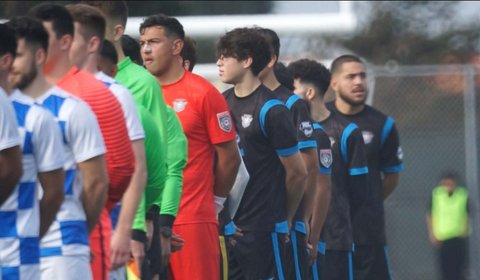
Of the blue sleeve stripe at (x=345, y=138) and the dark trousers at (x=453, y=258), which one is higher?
the blue sleeve stripe at (x=345, y=138)

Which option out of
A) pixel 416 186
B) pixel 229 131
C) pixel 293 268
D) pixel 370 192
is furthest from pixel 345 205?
pixel 416 186

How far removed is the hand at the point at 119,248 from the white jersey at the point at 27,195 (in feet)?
2.72

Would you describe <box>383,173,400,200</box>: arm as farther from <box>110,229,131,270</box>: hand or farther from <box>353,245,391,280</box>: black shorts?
<box>110,229,131,270</box>: hand

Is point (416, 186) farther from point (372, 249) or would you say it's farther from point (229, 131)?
point (229, 131)

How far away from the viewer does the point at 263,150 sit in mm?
9375

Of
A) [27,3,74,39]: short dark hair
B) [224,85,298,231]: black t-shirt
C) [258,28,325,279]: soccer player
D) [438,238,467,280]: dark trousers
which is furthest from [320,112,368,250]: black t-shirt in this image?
[438,238,467,280]: dark trousers

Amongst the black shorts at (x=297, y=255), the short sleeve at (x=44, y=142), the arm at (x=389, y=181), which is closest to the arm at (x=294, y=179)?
the black shorts at (x=297, y=255)

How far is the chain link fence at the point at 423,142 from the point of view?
16.7 m

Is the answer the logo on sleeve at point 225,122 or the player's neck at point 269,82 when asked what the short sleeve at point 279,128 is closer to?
the player's neck at point 269,82

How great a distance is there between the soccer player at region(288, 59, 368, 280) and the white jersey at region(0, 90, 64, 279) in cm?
489

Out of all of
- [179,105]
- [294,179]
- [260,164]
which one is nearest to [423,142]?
[294,179]

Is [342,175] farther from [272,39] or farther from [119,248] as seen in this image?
[119,248]

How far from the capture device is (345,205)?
35.4ft

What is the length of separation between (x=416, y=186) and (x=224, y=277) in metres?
8.06
